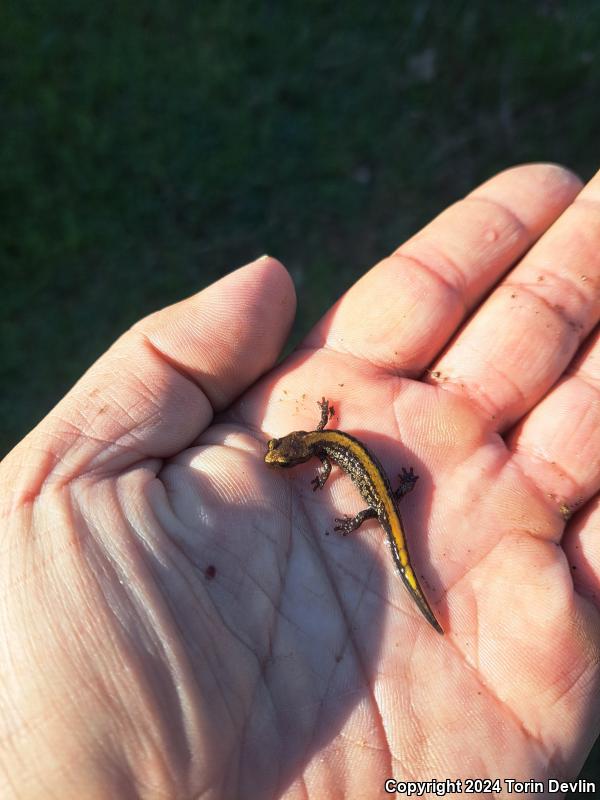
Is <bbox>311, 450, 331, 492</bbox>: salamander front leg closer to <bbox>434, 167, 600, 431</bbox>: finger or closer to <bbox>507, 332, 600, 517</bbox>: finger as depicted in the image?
<bbox>434, 167, 600, 431</bbox>: finger

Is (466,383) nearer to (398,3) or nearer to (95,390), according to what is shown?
(95,390)

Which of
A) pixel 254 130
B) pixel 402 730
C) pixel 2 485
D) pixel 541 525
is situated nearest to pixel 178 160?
pixel 254 130

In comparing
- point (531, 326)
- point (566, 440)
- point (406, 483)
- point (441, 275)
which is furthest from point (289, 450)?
point (531, 326)

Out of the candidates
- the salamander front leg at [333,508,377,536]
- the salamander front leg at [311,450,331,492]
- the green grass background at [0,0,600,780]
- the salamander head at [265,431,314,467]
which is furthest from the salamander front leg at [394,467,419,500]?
the green grass background at [0,0,600,780]

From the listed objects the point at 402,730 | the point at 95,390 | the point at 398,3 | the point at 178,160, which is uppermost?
the point at 398,3

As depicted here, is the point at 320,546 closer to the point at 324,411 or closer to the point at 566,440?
the point at 324,411
